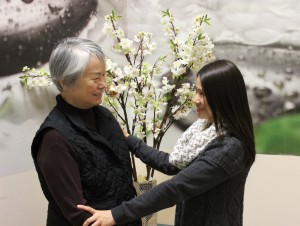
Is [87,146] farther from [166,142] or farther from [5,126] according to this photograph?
[166,142]

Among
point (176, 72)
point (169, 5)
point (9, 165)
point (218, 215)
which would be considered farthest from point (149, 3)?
point (218, 215)

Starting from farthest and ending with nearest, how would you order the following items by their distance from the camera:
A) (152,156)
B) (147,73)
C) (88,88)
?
(147,73) → (152,156) → (88,88)

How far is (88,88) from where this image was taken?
135 cm

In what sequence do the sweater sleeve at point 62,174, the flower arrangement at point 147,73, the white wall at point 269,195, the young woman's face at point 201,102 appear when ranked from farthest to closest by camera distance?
1. the white wall at point 269,195
2. the flower arrangement at point 147,73
3. the young woman's face at point 201,102
4. the sweater sleeve at point 62,174

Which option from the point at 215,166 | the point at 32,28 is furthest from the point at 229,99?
the point at 32,28

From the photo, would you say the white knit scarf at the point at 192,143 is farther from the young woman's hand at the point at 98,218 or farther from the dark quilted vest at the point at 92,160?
the young woman's hand at the point at 98,218

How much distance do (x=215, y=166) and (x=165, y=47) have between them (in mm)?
1357

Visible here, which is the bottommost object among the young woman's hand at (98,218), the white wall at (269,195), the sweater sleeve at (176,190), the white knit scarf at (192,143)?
the white wall at (269,195)

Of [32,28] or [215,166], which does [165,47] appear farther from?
[215,166]

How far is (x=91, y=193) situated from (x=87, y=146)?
0.19 meters

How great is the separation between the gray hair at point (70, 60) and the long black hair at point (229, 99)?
0.45 m

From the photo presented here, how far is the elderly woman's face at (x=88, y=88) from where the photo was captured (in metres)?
1.33

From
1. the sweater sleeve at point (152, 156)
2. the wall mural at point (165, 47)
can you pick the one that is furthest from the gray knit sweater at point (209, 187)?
the wall mural at point (165, 47)

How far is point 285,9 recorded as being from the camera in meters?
2.13
